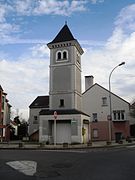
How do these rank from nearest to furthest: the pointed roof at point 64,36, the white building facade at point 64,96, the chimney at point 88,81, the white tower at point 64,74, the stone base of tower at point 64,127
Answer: the stone base of tower at point 64,127 → the white building facade at point 64,96 → the white tower at point 64,74 → the pointed roof at point 64,36 → the chimney at point 88,81

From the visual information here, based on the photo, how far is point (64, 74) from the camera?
4397 cm

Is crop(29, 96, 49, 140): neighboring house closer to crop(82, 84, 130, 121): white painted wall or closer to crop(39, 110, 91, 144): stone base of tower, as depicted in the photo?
crop(82, 84, 130, 121): white painted wall

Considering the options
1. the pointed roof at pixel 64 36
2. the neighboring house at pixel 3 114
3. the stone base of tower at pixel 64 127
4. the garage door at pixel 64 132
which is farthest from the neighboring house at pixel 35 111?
the garage door at pixel 64 132

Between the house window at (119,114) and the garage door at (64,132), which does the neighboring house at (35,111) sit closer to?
the house window at (119,114)

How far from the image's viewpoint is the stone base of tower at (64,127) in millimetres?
40531

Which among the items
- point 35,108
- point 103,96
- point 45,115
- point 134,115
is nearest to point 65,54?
point 45,115

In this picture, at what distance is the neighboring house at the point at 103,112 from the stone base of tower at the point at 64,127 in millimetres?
18215

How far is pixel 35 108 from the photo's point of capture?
233 ft

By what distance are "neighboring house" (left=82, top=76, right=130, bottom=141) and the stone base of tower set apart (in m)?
18.2

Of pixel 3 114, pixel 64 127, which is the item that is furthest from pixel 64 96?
pixel 3 114

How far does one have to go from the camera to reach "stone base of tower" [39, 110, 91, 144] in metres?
40.5

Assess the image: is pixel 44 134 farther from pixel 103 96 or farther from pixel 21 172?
pixel 21 172

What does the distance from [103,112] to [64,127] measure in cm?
2062

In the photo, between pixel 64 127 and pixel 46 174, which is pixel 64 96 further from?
pixel 46 174
